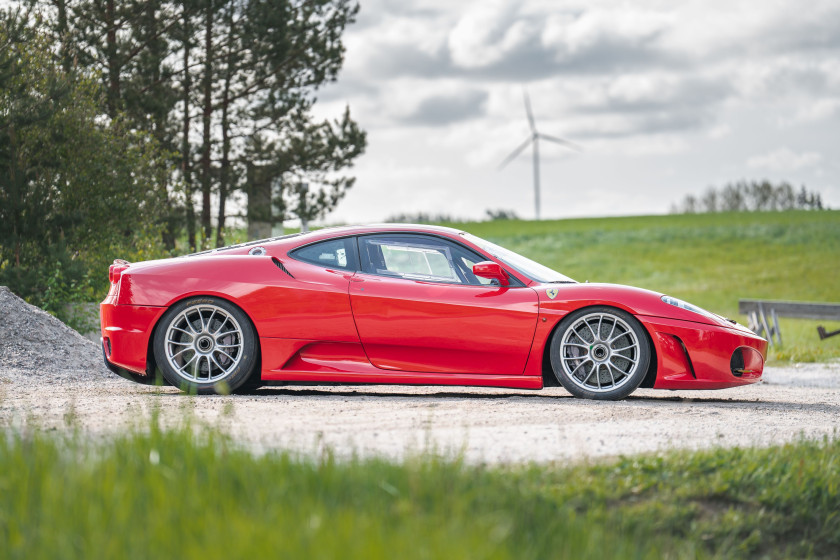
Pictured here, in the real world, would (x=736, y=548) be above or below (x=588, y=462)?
below

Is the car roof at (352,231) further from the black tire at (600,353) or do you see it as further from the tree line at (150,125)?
the tree line at (150,125)

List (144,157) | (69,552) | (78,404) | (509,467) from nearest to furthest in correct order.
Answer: (69,552), (509,467), (78,404), (144,157)

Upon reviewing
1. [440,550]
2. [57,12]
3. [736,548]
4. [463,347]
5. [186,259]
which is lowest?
[736,548]

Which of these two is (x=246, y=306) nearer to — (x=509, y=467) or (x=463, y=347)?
(x=463, y=347)

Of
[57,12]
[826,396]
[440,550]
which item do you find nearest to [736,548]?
[440,550]

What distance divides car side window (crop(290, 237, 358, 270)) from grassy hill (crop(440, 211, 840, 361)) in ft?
78.7

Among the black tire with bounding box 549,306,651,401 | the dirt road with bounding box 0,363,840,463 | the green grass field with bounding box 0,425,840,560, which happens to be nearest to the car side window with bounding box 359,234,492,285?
the black tire with bounding box 549,306,651,401

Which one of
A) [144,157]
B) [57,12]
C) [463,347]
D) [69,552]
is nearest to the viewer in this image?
[69,552]

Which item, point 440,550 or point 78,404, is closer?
point 440,550

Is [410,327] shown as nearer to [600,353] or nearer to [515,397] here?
[515,397]

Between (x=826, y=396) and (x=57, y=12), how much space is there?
18061 millimetres

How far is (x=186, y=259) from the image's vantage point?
7.17 meters

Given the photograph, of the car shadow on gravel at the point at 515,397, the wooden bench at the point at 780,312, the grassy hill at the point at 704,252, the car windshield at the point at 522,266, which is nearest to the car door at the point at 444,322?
the car windshield at the point at 522,266

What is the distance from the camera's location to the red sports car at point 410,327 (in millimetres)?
6762
